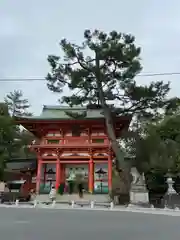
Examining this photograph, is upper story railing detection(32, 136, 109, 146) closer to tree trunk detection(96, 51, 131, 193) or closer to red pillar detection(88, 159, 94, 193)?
red pillar detection(88, 159, 94, 193)

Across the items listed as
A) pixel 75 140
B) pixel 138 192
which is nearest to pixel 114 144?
pixel 138 192

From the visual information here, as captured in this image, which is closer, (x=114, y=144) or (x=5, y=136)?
(x=114, y=144)

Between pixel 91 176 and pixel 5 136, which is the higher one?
pixel 5 136

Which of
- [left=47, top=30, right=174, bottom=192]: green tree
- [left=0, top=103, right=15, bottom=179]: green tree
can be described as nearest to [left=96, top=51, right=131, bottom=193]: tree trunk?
[left=47, top=30, right=174, bottom=192]: green tree

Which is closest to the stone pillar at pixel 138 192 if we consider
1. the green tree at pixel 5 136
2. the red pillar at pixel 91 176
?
the red pillar at pixel 91 176

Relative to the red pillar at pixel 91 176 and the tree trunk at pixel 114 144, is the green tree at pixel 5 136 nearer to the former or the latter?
the red pillar at pixel 91 176

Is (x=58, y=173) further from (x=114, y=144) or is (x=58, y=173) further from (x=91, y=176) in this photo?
(x=114, y=144)

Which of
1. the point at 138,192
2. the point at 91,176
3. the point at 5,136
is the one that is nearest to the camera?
the point at 138,192

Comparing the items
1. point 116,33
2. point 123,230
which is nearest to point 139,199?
point 116,33

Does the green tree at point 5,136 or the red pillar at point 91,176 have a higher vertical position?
the green tree at point 5,136

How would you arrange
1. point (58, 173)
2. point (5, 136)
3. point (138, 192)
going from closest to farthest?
point (138, 192)
point (58, 173)
point (5, 136)

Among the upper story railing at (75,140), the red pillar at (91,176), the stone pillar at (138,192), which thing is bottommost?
the stone pillar at (138,192)

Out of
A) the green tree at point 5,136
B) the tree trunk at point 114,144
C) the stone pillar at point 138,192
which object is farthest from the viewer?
the green tree at point 5,136

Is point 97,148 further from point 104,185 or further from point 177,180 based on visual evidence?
point 177,180
